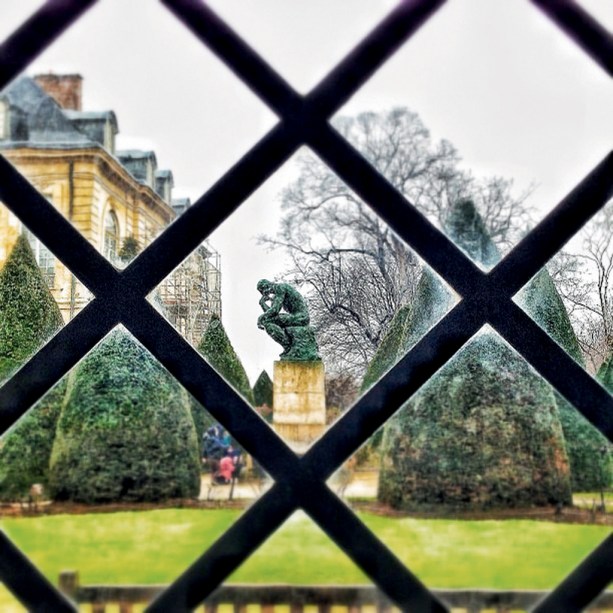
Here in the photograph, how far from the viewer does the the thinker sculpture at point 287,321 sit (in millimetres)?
1001

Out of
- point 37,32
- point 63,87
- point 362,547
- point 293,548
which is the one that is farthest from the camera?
point 63,87

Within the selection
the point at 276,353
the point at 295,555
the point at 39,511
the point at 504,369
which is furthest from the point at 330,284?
the point at 39,511

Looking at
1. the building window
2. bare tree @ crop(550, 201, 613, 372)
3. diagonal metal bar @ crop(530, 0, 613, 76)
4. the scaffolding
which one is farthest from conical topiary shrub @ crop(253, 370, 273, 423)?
diagonal metal bar @ crop(530, 0, 613, 76)

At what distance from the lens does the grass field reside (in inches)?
37.8

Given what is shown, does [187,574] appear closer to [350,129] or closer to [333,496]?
[333,496]

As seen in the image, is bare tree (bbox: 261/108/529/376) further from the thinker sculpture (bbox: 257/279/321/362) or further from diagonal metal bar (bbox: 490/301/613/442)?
diagonal metal bar (bbox: 490/301/613/442)

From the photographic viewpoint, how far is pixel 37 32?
856 mm

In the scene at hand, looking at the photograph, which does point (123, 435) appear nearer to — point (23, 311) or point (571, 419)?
point (23, 311)

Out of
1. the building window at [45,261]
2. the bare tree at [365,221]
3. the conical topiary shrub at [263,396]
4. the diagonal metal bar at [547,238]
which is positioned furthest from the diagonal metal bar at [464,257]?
the building window at [45,261]

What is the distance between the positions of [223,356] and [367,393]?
321 millimetres

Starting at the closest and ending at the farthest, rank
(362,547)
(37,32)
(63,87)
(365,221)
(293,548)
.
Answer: (362,547)
(37,32)
(293,548)
(365,221)
(63,87)

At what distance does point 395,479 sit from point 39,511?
53 centimetres

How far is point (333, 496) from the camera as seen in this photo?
0.75m

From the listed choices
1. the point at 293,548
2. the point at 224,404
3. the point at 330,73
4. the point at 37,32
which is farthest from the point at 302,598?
the point at 37,32
